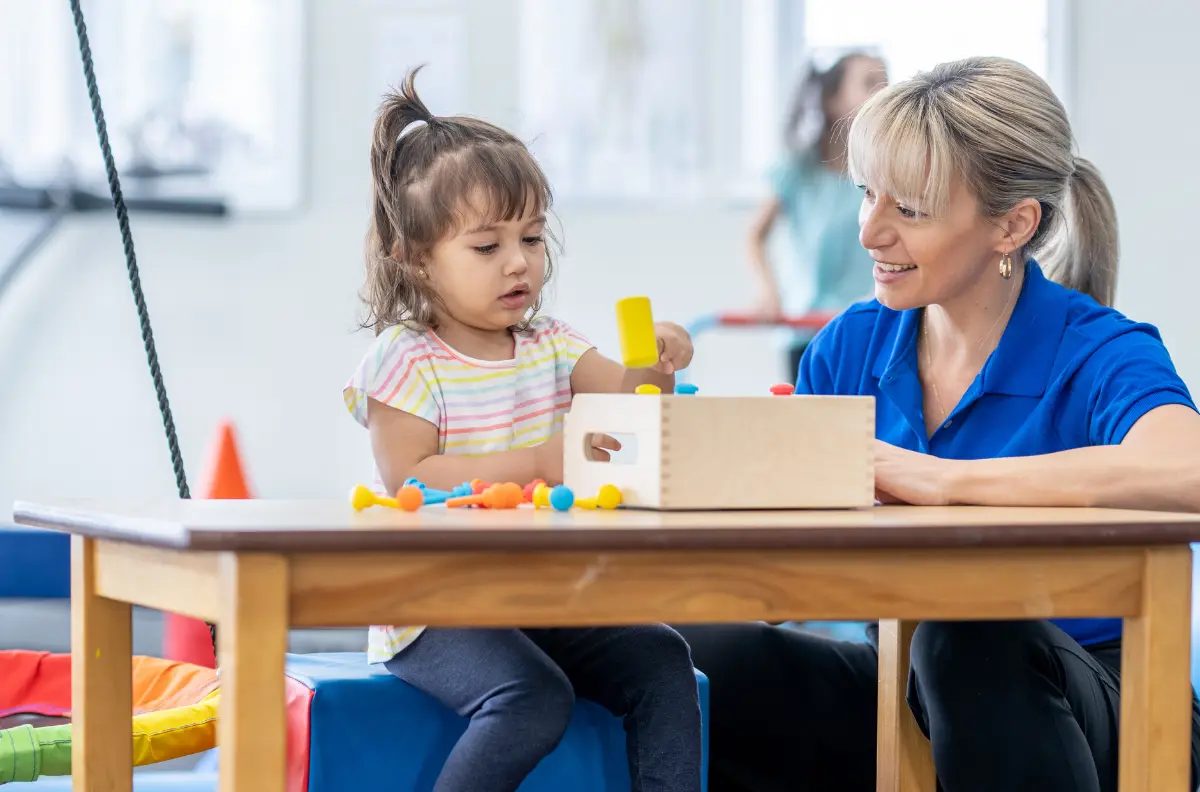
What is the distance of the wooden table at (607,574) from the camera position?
94 centimetres

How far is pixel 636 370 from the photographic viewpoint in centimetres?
152

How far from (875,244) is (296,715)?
2.45 ft

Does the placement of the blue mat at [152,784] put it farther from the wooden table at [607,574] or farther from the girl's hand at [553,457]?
the girl's hand at [553,457]

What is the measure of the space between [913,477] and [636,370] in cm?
36

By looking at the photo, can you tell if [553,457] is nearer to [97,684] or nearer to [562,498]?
[562,498]

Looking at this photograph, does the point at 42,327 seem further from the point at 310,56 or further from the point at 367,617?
the point at 367,617

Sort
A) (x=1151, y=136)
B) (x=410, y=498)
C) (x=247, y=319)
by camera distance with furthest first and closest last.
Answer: (x=1151, y=136), (x=247, y=319), (x=410, y=498)

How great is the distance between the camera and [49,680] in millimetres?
1748

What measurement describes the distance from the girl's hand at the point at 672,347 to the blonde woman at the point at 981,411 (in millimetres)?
223

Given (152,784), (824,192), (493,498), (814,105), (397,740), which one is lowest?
(152,784)

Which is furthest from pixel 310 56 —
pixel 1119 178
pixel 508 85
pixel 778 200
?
pixel 1119 178

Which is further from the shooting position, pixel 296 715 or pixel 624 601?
pixel 296 715

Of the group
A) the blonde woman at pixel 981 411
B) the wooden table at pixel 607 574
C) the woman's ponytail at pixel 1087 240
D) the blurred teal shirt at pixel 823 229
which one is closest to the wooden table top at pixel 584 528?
the wooden table at pixel 607 574

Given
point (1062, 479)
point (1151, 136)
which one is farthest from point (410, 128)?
point (1151, 136)
